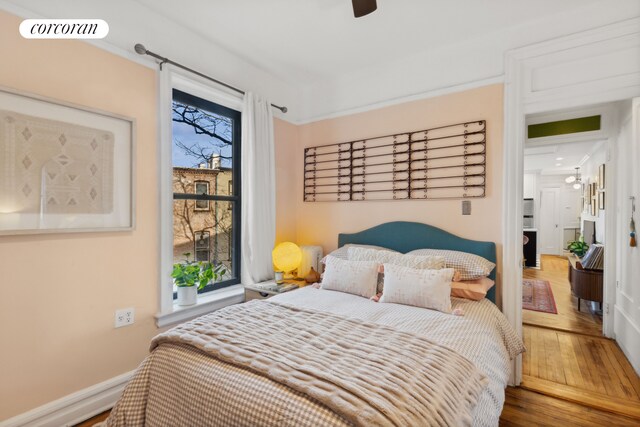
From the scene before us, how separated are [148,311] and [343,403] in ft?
6.07

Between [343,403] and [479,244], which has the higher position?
[479,244]

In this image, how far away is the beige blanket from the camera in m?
1.03

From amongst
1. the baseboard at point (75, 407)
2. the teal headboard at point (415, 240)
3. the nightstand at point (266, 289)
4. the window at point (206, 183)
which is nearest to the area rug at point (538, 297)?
the teal headboard at point (415, 240)

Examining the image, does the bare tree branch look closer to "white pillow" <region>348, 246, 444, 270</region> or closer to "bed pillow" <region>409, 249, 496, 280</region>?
"white pillow" <region>348, 246, 444, 270</region>

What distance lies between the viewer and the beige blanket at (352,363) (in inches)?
40.6

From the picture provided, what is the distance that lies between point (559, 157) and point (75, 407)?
8243mm

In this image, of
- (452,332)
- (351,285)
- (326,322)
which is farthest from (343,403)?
(351,285)

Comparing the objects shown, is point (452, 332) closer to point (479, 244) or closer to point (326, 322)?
point (326, 322)

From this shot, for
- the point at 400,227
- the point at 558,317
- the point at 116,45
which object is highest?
the point at 116,45

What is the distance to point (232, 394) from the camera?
1.17 meters

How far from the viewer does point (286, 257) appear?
3070mm

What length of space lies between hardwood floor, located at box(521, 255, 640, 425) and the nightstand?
1997mm

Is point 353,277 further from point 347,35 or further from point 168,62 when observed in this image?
point 168,62

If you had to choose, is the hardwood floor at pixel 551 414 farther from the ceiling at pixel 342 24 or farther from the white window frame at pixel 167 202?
the ceiling at pixel 342 24
